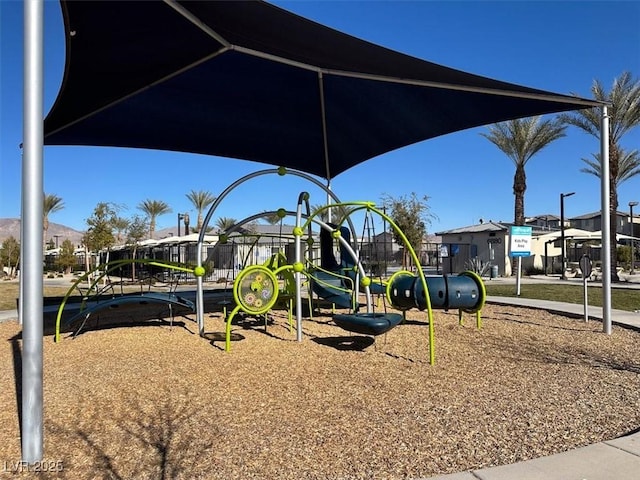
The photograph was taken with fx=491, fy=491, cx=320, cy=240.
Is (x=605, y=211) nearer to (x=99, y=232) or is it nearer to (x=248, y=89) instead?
(x=248, y=89)

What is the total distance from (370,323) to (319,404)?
191 centimetres

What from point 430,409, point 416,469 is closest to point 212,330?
point 430,409

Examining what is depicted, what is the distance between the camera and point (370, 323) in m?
6.33

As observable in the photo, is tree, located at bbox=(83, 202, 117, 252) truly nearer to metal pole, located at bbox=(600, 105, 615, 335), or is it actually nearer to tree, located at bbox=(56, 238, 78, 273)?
tree, located at bbox=(56, 238, 78, 273)

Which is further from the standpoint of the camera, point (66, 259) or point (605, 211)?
point (66, 259)

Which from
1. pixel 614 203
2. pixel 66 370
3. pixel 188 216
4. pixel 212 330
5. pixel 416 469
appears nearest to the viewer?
pixel 416 469

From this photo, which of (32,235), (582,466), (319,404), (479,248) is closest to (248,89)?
(319,404)

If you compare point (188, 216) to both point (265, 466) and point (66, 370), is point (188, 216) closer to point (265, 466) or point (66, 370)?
point (66, 370)

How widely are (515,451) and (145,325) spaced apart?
7.59 m

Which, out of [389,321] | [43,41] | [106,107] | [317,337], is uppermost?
[106,107]

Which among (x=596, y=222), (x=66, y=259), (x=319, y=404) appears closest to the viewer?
(x=319, y=404)

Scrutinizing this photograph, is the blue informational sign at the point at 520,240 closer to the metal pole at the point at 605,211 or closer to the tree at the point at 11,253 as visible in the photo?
the metal pole at the point at 605,211

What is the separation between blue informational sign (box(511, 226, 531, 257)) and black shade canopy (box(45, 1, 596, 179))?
23.6 ft

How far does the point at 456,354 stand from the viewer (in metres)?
6.78
